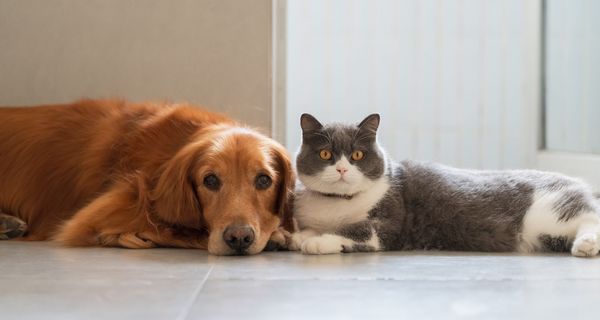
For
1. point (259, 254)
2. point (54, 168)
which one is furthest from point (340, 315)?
point (54, 168)

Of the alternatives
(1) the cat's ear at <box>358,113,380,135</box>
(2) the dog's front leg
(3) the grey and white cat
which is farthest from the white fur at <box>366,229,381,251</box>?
(2) the dog's front leg

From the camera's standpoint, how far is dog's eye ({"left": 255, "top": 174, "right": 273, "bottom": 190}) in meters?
2.49

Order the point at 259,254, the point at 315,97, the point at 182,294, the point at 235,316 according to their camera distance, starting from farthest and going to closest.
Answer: the point at 315,97 < the point at 259,254 < the point at 182,294 < the point at 235,316

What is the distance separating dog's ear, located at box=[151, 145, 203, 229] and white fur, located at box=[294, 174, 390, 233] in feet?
1.10

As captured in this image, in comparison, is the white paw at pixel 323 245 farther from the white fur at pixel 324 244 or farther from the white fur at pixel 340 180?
the white fur at pixel 340 180

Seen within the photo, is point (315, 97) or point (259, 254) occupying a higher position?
point (315, 97)

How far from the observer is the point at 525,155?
430cm

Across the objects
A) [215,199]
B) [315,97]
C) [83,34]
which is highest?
[83,34]

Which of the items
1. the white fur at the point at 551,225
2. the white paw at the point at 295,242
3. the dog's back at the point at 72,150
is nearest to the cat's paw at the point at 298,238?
the white paw at the point at 295,242

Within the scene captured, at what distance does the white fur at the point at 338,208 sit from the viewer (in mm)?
2482

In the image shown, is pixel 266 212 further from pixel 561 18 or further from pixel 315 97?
pixel 561 18

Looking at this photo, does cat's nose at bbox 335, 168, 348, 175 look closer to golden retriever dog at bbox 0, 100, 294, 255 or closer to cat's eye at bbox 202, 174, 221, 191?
golden retriever dog at bbox 0, 100, 294, 255

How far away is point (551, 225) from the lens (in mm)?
2410

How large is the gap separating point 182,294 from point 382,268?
57 cm
